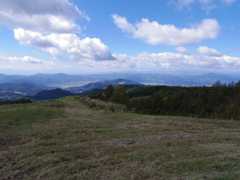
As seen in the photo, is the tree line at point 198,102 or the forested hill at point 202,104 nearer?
the forested hill at point 202,104

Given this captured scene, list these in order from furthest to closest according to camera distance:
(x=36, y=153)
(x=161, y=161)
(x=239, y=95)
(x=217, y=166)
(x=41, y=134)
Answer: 1. (x=239, y=95)
2. (x=41, y=134)
3. (x=36, y=153)
4. (x=161, y=161)
5. (x=217, y=166)

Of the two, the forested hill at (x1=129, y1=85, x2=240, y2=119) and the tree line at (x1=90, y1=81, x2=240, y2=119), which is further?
the tree line at (x1=90, y1=81, x2=240, y2=119)

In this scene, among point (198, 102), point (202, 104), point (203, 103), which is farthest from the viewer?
point (198, 102)

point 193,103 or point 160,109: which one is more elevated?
point 193,103

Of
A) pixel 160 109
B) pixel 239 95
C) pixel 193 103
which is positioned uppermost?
pixel 239 95

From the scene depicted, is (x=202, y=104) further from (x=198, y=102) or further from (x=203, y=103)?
(x=198, y=102)

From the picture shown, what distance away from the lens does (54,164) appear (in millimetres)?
6742

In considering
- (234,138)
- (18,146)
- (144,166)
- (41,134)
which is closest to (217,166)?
(144,166)

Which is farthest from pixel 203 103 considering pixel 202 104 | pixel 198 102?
pixel 198 102

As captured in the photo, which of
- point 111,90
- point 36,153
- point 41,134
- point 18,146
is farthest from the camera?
point 111,90

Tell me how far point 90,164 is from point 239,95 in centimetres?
4601

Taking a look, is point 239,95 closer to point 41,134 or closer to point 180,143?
point 180,143

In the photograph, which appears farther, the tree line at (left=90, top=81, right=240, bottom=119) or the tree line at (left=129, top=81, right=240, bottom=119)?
the tree line at (left=90, top=81, right=240, bottom=119)

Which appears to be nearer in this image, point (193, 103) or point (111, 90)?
point (193, 103)
